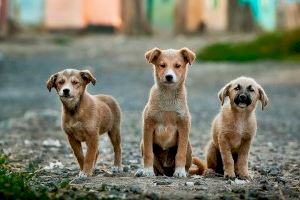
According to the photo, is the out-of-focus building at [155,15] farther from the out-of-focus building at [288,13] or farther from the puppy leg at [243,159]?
the puppy leg at [243,159]

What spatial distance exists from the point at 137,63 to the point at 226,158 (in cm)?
1997

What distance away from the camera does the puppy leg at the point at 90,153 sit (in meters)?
8.52

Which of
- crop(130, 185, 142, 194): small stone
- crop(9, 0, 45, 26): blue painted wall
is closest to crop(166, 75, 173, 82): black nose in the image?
crop(130, 185, 142, 194): small stone

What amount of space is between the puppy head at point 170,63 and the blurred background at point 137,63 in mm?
1238

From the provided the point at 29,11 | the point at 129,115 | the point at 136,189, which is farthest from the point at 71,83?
the point at 29,11

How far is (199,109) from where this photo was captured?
17.3 m

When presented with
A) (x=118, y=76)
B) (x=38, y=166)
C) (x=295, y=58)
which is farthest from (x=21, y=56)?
(x=38, y=166)

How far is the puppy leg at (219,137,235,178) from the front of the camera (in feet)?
27.6

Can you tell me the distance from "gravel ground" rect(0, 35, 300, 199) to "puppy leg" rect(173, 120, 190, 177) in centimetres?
16

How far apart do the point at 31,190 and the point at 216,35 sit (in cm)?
2958

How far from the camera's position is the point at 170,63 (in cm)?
845

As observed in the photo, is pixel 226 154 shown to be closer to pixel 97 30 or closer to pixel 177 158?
pixel 177 158

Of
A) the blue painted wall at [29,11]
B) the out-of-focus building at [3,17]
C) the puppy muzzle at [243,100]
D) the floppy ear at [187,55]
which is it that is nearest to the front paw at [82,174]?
the floppy ear at [187,55]

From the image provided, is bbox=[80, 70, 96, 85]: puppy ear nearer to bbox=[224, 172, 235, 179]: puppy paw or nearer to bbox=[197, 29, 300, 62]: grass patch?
bbox=[224, 172, 235, 179]: puppy paw
